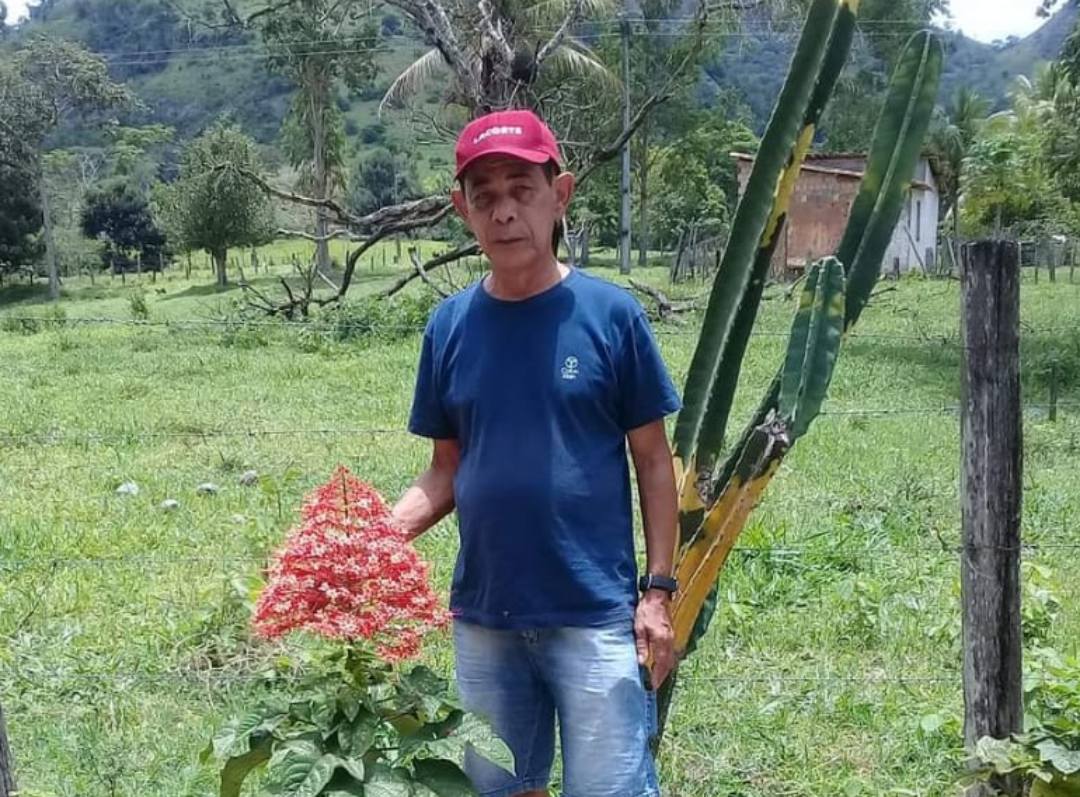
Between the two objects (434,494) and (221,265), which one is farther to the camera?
(221,265)

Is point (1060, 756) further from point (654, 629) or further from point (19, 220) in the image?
point (19, 220)

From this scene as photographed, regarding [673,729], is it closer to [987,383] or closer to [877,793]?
[877,793]

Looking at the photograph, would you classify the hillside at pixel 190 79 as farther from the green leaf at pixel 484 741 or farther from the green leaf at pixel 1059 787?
the green leaf at pixel 484 741

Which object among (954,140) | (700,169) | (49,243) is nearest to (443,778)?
(49,243)

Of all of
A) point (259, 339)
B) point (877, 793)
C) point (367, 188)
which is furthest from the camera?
point (367, 188)

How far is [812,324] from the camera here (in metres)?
2.42

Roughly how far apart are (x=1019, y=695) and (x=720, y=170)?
136ft

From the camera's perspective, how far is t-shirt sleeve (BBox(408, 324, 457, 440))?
7.34ft

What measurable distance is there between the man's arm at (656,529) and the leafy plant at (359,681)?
367 mm

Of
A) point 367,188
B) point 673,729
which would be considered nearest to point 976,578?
point 673,729

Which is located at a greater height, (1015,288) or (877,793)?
(1015,288)

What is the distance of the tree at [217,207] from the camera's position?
3284cm

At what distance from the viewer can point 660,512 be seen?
7.13 feet

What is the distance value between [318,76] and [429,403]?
3747 centimetres
